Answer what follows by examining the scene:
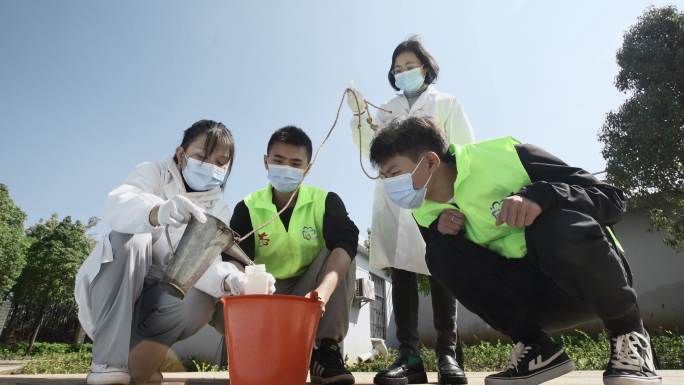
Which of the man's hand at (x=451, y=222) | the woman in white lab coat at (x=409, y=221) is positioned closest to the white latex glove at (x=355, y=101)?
the woman in white lab coat at (x=409, y=221)

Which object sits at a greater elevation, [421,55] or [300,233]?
[421,55]

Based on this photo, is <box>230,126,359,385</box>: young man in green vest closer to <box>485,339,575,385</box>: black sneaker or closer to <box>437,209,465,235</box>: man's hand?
<box>437,209,465,235</box>: man's hand

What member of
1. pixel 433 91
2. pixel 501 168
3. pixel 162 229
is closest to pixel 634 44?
pixel 433 91

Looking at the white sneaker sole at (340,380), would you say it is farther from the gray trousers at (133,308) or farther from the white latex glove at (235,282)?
the gray trousers at (133,308)

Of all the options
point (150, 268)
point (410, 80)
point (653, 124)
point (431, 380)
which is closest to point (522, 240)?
point (431, 380)

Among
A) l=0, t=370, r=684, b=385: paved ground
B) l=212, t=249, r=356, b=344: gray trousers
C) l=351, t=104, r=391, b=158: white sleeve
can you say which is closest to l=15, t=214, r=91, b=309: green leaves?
l=0, t=370, r=684, b=385: paved ground

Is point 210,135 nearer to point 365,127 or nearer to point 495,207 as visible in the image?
point 365,127

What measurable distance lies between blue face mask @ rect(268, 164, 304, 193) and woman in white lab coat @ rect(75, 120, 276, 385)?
0.23 meters

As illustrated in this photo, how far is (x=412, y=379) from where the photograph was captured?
7.51ft

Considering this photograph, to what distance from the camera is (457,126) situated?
298 cm

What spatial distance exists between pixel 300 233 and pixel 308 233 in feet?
0.14

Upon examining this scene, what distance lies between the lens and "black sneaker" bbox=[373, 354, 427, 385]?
2087 mm

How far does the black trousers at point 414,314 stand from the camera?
243 centimetres

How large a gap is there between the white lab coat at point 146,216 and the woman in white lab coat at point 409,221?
102 centimetres
